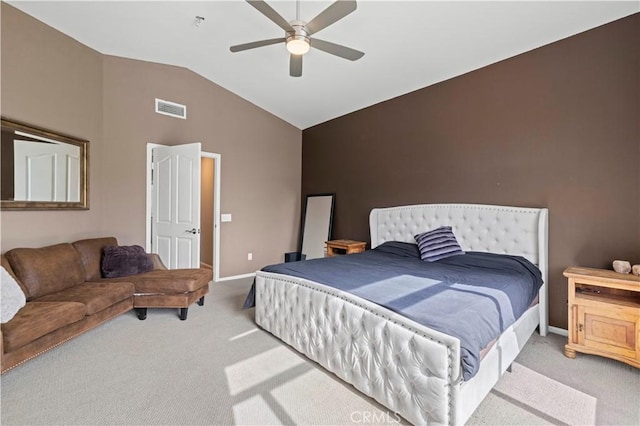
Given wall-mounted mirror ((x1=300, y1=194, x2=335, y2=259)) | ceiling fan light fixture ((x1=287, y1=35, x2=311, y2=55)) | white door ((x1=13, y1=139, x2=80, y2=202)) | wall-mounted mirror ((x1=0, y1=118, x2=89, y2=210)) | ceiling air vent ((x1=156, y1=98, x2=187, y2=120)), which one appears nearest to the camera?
ceiling fan light fixture ((x1=287, y1=35, x2=311, y2=55))

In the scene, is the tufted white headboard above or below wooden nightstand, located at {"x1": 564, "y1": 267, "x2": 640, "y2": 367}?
above

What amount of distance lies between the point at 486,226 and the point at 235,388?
3012 mm

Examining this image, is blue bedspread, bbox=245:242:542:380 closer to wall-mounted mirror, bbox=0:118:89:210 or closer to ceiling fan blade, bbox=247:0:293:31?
ceiling fan blade, bbox=247:0:293:31

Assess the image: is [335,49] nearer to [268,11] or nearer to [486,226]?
[268,11]

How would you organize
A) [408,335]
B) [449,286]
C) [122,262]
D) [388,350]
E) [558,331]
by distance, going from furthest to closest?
[122,262] < [558,331] < [449,286] < [388,350] < [408,335]

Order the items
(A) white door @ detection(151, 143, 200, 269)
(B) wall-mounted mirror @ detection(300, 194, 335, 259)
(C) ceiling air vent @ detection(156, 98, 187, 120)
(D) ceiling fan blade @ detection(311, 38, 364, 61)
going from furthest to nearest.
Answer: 1. (B) wall-mounted mirror @ detection(300, 194, 335, 259)
2. (C) ceiling air vent @ detection(156, 98, 187, 120)
3. (A) white door @ detection(151, 143, 200, 269)
4. (D) ceiling fan blade @ detection(311, 38, 364, 61)

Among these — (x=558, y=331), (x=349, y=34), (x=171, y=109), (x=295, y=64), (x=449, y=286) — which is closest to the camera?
(x=449, y=286)

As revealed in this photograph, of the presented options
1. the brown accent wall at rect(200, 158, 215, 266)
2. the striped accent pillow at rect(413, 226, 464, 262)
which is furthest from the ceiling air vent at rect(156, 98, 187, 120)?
the striped accent pillow at rect(413, 226, 464, 262)

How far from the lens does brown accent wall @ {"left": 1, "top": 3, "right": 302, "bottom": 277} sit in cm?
313

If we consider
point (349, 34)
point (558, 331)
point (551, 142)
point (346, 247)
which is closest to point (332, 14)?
point (349, 34)

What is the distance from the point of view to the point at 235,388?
213cm

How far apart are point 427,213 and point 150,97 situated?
13.7 feet

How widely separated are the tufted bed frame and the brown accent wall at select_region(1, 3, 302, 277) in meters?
2.41

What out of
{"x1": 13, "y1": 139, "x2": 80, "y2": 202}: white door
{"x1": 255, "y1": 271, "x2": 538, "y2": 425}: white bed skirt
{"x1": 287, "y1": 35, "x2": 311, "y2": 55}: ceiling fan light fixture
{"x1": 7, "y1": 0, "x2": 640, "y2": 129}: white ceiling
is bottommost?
{"x1": 255, "y1": 271, "x2": 538, "y2": 425}: white bed skirt
